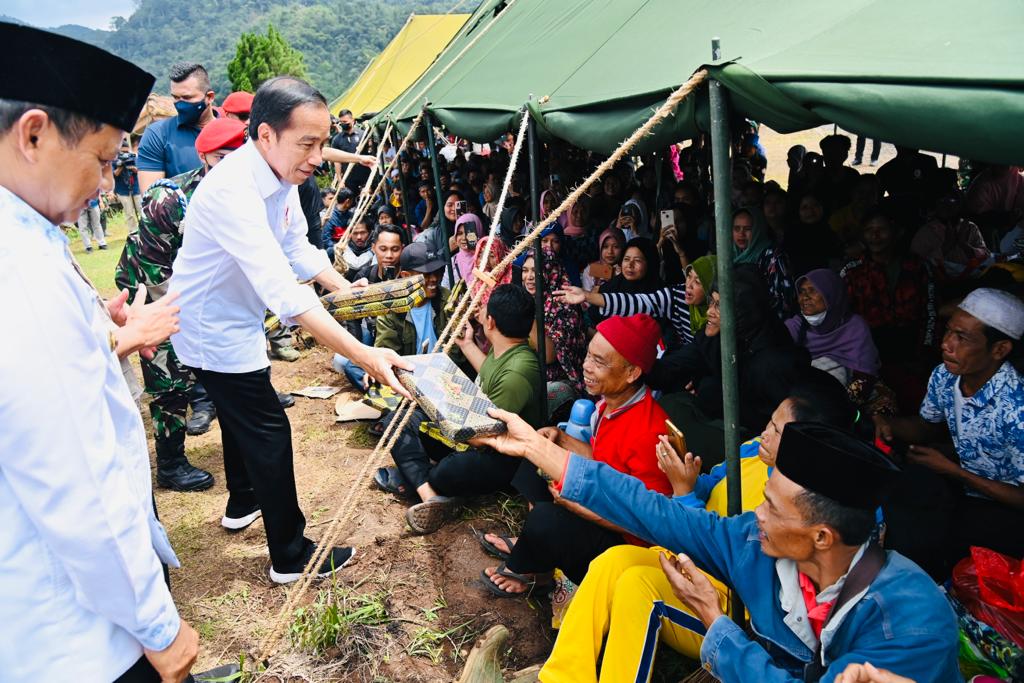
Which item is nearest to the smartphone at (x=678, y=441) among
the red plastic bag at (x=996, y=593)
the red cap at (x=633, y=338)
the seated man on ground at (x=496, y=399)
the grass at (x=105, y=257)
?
the red cap at (x=633, y=338)

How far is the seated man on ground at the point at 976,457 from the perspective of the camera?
2.39m

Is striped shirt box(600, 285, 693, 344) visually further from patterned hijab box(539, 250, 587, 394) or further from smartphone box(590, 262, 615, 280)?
smartphone box(590, 262, 615, 280)

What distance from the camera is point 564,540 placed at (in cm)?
258

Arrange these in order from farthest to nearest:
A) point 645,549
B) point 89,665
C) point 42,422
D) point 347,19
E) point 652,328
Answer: point 347,19 → point 652,328 → point 645,549 → point 89,665 → point 42,422

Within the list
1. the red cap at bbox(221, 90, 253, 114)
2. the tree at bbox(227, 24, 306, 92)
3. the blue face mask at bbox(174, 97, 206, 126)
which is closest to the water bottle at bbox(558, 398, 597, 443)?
the blue face mask at bbox(174, 97, 206, 126)

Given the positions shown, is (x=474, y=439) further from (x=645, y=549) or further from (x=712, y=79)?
(x=712, y=79)

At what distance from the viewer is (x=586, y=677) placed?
214cm

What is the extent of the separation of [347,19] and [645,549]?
99445 mm

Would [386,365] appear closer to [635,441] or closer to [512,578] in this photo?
[635,441]

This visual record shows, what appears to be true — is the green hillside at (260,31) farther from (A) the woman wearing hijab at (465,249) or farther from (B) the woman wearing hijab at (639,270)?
(B) the woman wearing hijab at (639,270)

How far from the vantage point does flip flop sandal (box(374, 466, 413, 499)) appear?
3859mm

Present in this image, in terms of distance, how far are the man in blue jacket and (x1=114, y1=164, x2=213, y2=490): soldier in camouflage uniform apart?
3.23 m

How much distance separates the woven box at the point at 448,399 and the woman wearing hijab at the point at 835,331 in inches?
74.8

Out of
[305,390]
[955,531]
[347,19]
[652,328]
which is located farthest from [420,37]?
[347,19]
